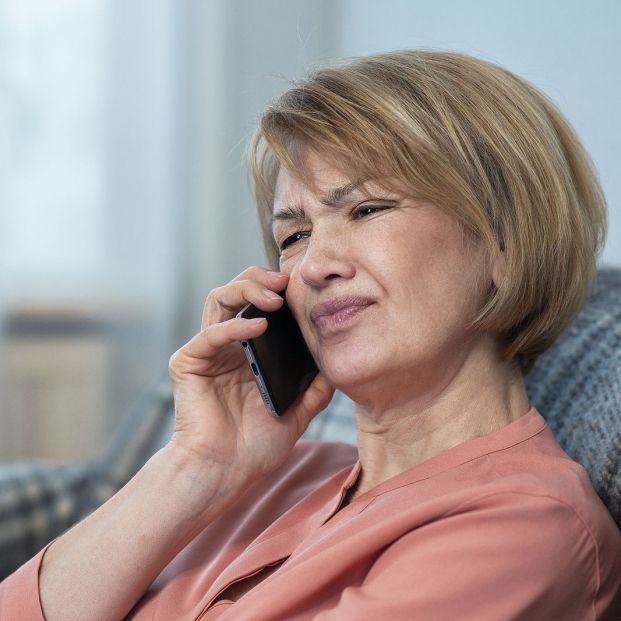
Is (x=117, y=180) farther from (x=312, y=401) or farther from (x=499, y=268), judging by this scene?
(x=499, y=268)

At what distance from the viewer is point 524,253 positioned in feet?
3.84

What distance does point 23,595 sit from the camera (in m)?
1.31

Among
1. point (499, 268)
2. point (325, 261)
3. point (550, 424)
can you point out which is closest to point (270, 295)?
point (325, 261)

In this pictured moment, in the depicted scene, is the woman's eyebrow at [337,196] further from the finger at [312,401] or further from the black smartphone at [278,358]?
the finger at [312,401]

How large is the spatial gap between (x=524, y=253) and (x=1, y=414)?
198 centimetres

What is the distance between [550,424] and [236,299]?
19.8 inches

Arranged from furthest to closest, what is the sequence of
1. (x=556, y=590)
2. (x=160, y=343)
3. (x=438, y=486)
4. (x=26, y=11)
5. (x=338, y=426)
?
1. (x=160, y=343)
2. (x=26, y=11)
3. (x=338, y=426)
4. (x=438, y=486)
5. (x=556, y=590)

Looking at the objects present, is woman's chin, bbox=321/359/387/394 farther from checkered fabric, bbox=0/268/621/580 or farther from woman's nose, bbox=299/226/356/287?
checkered fabric, bbox=0/268/621/580

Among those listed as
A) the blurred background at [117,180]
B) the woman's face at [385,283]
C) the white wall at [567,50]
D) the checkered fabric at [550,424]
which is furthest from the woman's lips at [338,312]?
the blurred background at [117,180]

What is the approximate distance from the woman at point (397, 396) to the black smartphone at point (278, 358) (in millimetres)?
31

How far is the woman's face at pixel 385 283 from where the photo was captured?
1134mm

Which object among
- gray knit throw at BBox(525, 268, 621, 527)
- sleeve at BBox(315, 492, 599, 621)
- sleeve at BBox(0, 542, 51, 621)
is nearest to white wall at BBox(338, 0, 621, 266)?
gray knit throw at BBox(525, 268, 621, 527)

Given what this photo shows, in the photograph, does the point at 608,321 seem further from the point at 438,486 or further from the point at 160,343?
the point at 160,343

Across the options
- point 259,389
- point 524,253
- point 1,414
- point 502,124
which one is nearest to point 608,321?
point 524,253
